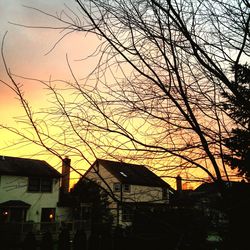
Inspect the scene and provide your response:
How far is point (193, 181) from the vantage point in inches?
110

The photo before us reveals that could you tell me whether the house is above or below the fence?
above

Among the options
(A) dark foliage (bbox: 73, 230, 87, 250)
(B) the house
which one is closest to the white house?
(A) dark foliage (bbox: 73, 230, 87, 250)

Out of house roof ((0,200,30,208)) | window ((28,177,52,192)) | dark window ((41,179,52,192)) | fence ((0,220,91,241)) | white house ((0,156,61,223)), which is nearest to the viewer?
fence ((0,220,91,241))

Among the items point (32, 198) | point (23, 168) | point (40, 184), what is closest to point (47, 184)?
point (40, 184)

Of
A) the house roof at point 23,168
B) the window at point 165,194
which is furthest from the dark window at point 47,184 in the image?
the window at point 165,194

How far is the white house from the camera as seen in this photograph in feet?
86.7

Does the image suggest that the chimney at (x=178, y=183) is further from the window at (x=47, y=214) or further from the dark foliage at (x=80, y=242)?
the window at (x=47, y=214)

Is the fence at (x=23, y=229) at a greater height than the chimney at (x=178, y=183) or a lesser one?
lesser

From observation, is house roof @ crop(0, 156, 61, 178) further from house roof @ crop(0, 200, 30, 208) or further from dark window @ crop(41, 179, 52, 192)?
house roof @ crop(0, 200, 30, 208)

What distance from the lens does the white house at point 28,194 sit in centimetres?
2644

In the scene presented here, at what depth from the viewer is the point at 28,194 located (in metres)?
27.0

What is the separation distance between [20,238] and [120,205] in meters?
16.2

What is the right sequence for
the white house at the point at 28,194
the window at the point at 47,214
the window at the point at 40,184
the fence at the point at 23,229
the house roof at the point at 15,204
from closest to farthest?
1. the fence at the point at 23,229
2. the house roof at the point at 15,204
3. the white house at the point at 28,194
4. the window at the point at 40,184
5. the window at the point at 47,214

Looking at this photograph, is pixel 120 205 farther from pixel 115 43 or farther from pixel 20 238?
pixel 20 238
